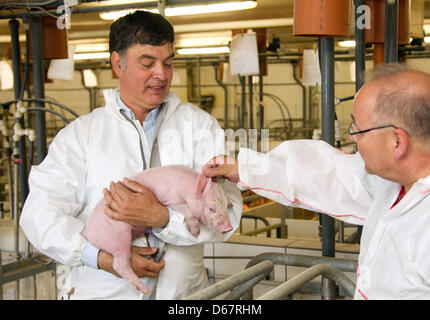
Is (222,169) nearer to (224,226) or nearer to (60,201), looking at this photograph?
(224,226)

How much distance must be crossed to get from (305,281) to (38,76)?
78.1 inches

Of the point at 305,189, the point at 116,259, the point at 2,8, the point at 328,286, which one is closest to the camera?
the point at 305,189

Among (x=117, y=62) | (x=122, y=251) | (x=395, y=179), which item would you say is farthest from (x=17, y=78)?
(x=395, y=179)

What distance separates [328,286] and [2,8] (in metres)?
2.06

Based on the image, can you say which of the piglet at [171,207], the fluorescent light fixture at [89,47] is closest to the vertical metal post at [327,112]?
the piglet at [171,207]

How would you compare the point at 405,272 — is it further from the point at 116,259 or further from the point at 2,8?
the point at 2,8

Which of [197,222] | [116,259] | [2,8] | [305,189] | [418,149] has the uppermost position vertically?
[2,8]

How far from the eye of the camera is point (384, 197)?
134 centimetres

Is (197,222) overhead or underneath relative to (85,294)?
overhead

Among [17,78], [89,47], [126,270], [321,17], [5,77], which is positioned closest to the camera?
[126,270]

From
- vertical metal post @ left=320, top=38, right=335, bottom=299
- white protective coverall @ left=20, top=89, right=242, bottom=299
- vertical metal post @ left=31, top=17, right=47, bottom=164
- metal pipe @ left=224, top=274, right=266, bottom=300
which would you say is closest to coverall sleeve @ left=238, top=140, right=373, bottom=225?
white protective coverall @ left=20, top=89, right=242, bottom=299

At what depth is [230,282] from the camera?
1.51 m

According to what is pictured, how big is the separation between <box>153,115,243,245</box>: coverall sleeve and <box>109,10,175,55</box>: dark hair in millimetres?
284
